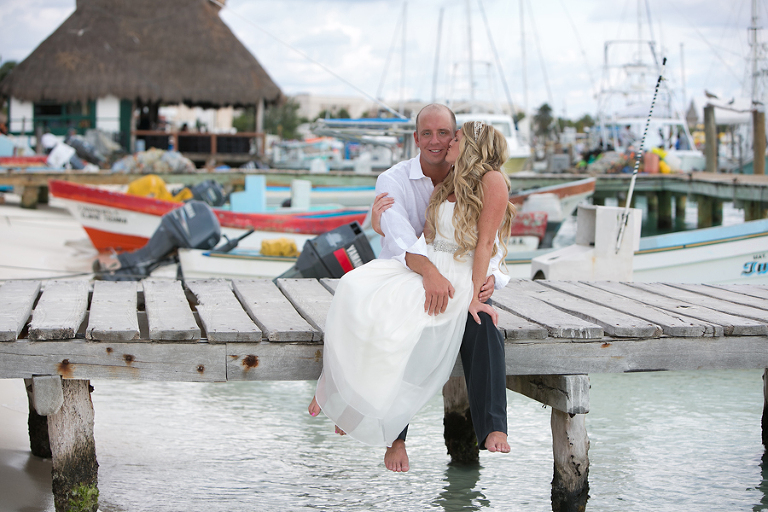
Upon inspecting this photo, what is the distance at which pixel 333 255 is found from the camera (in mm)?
6047

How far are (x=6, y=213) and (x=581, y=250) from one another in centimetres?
1492

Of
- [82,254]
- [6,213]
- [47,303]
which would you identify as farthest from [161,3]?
[47,303]

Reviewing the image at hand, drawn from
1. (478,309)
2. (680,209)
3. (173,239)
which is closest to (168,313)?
(478,309)

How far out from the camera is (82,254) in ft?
43.3

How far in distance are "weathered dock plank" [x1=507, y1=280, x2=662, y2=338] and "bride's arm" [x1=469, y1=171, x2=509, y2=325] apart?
720mm

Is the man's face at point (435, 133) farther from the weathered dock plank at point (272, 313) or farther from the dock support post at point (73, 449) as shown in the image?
the dock support post at point (73, 449)

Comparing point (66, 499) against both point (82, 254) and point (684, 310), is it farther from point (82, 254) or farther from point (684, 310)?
point (82, 254)

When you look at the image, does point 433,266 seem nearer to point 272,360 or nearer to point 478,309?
point 478,309

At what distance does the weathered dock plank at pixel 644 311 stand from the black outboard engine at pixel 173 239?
4.96 m

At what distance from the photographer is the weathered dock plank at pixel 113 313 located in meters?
3.35

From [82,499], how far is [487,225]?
228 centimetres

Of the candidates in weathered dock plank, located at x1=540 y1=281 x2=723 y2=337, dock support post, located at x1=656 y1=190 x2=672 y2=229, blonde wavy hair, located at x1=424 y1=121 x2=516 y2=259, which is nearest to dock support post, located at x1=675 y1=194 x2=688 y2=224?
dock support post, located at x1=656 y1=190 x2=672 y2=229

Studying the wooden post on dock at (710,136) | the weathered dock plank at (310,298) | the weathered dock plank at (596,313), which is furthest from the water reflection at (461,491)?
the wooden post on dock at (710,136)

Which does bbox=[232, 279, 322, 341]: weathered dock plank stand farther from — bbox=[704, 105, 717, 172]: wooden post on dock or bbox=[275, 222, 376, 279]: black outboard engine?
bbox=[704, 105, 717, 172]: wooden post on dock
